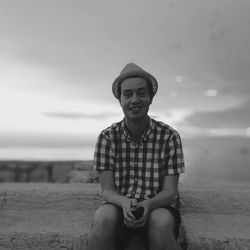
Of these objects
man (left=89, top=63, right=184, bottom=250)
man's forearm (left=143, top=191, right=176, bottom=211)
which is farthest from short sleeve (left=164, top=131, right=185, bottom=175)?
man's forearm (left=143, top=191, right=176, bottom=211)

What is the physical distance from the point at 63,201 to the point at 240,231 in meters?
1.66

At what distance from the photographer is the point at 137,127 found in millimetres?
2508

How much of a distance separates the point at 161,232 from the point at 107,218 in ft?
1.07

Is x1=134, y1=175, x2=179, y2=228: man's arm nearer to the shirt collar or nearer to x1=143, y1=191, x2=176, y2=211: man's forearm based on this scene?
x1=143, y1=191, x2=176, y2=211: man's forearm

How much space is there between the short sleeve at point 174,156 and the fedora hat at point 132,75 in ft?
1.21

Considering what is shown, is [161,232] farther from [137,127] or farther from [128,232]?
[137,127]

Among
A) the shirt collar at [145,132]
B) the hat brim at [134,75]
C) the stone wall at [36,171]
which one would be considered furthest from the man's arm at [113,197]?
the stone wall at [36,171]

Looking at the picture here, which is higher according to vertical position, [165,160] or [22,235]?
[165,160]

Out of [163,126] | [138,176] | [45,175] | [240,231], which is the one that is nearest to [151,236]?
[138,176]

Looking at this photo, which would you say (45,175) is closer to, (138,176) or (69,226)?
(69,226)

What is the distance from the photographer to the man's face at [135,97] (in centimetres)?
240

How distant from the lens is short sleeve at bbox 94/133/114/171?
246 cm

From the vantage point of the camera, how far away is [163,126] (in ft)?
8.38

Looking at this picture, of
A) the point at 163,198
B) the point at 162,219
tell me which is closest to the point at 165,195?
the point at 163,198
